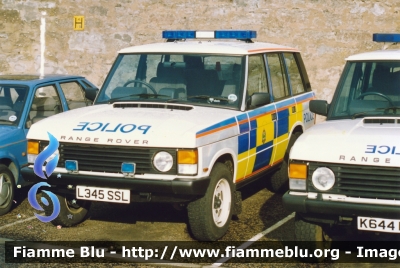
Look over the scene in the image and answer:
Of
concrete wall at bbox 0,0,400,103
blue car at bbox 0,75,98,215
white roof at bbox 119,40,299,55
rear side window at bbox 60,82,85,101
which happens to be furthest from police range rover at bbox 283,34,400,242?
concrete wall at bbox 0,0,400,103

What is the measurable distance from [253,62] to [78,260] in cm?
295

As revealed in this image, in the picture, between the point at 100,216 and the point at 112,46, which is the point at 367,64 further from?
the point at 112,46

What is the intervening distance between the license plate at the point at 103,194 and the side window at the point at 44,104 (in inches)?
76.7

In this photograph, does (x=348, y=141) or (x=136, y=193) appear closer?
(x=348, y=141)

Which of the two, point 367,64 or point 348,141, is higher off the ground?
point 367,64

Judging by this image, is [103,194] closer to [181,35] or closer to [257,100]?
[257,100]

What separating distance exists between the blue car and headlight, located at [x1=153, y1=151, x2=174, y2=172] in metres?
1.96

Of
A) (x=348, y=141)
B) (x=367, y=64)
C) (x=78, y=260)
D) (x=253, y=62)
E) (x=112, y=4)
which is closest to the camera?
(x=348, y=141)

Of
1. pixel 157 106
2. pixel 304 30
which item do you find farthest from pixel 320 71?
pixel 157 106

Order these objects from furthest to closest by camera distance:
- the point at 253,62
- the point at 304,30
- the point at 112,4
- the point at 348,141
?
the point at 112,4 < the point at 304,30 < the point at 253,62 < the point at 348,141

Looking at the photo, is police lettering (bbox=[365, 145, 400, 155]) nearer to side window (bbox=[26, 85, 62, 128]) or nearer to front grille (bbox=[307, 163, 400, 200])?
front grille (bbox=[307, 163, 400, 200])

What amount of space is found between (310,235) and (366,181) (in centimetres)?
71

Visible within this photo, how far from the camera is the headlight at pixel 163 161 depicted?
613 centimetres

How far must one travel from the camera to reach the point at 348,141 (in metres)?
5.69
